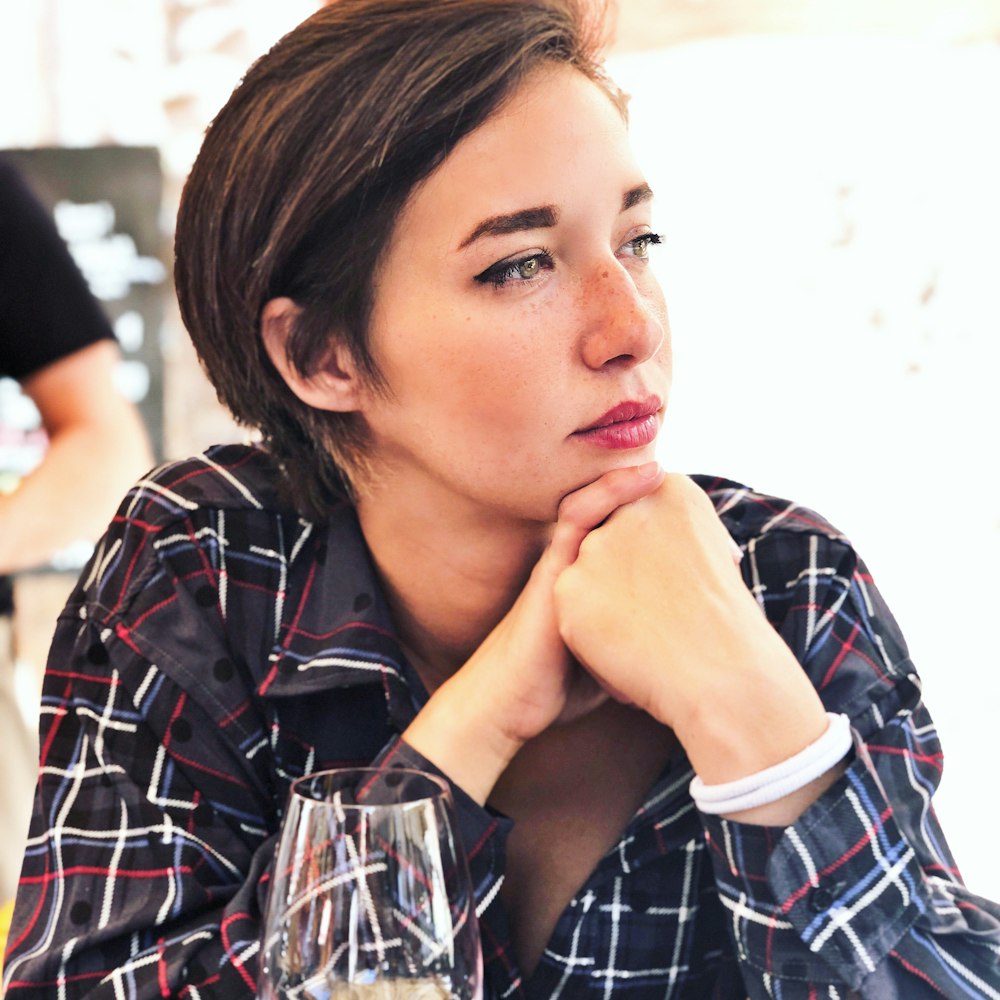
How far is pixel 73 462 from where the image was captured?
8.36 ft

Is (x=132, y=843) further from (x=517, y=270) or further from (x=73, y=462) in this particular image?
(x=73, y=462)

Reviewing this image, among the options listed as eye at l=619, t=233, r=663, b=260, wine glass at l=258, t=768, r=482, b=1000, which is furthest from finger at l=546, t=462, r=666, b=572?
wine glass at l=258, t=768, r=482, b=1000

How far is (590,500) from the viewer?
114 cm

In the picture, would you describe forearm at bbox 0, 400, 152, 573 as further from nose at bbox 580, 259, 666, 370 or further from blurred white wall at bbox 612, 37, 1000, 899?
nose at bbox 580, 259, 666, 370

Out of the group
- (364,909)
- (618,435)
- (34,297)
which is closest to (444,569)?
(618,435)

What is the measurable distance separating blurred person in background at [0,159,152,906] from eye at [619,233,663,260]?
153 cm

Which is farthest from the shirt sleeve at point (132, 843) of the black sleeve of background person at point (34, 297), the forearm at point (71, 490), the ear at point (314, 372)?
the forearm at point (71, 490)

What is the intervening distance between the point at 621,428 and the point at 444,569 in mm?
308

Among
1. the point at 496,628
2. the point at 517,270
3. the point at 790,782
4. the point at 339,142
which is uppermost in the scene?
the point at 339,142

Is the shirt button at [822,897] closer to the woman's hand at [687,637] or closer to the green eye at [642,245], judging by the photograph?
the woman's hand at [687,637]

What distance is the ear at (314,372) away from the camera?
1.29 meters

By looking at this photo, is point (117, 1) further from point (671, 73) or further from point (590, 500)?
point (590, 500)

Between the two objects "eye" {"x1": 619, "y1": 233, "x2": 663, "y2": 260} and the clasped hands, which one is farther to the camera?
"eye" {"x1": 619, "y1": 233, "x2": 663, "y2": 260}

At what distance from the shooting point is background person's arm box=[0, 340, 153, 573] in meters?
2.46
